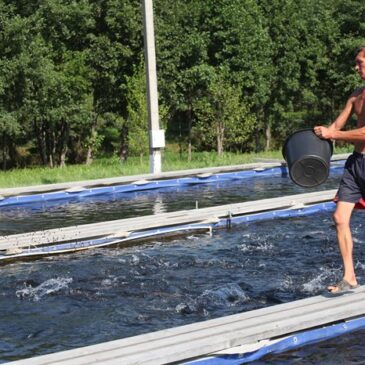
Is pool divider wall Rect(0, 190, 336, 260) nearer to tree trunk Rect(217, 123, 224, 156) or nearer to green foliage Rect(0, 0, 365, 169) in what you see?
green foliage Rect(0, 0, 365, 169)

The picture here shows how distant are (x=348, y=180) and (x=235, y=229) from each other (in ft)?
15.8

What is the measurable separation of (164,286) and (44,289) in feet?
3.65

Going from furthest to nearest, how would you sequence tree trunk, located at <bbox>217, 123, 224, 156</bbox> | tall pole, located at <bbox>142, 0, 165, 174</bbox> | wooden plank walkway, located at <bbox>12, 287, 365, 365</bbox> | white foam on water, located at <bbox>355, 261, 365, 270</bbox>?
tree trunk, located at <bbox>217, 123, 224, 156</bbox>, tall pole, located at <bbox>142, 0, 165, 174</bbox>, white foam on water, located at <bbox>355, 261, 365, 270</bbox>, wooden plank walkway, located at <bbox>12, 287, 365, 365</bbox>

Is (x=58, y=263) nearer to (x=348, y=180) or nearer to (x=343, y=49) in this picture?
(x=348, y=180)

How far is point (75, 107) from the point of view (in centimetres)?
2188

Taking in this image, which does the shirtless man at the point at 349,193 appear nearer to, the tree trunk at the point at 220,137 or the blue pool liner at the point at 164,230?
the blue pool liner at the point at 164,230

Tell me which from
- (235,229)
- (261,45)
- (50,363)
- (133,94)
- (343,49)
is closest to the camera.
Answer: (50,363)

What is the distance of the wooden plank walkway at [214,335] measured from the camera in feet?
13.4

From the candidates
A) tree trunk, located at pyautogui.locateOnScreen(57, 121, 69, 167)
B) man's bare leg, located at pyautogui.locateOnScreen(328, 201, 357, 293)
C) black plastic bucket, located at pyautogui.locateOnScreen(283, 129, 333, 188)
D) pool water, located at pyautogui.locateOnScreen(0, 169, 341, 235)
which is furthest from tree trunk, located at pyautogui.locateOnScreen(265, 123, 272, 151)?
man's bare leg, located at pyautogui.locateOnScreen(328, 201, 357, 293)

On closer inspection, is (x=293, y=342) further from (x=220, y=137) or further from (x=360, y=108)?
(x=220, y=137)

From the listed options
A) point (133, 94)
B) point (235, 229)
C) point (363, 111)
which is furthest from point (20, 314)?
point (133, 94)

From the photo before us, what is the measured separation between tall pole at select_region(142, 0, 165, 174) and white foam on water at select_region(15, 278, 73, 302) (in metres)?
9.05

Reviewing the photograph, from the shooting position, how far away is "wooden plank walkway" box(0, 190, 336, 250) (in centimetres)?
859

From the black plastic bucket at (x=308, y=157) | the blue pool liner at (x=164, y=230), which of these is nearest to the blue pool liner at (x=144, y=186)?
the blue pool liner at (x=164, y=230)
